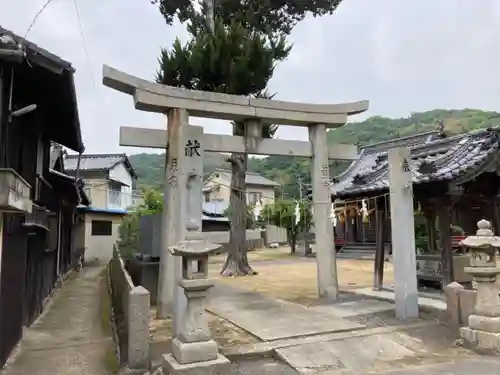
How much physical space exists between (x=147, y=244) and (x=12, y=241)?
5.84 m

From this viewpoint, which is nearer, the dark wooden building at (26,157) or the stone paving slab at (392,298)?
the dark wooden building at (26,157)

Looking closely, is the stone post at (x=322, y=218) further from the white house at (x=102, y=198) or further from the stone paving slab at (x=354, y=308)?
the white house at (x=102, y=198)

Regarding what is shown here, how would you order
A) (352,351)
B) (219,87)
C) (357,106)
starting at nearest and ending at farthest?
(352,351), (357,106), (219,87)

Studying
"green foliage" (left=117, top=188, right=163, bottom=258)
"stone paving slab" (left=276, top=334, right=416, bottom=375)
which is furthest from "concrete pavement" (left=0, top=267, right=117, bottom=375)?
"green foliage" (left=117, top=188, right=163, bottom=258)

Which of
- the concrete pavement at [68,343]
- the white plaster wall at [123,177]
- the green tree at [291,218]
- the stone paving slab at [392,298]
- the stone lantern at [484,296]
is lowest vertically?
the concrete pavement at [68,343]

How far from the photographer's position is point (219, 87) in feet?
56.2

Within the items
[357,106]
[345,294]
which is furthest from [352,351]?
[357,106]

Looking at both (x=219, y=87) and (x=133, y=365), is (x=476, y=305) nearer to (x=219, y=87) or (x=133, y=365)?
(x=133, y=365)

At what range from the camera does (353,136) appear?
89.9 m

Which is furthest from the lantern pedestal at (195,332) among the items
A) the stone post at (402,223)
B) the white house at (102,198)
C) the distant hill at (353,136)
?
the distant hill at (353,136)

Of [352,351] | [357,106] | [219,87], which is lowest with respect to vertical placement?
[352,351]

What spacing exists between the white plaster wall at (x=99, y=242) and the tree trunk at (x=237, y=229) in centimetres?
1222

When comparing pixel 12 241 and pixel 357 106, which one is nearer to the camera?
pixel 12 241

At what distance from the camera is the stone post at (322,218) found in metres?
10.5
